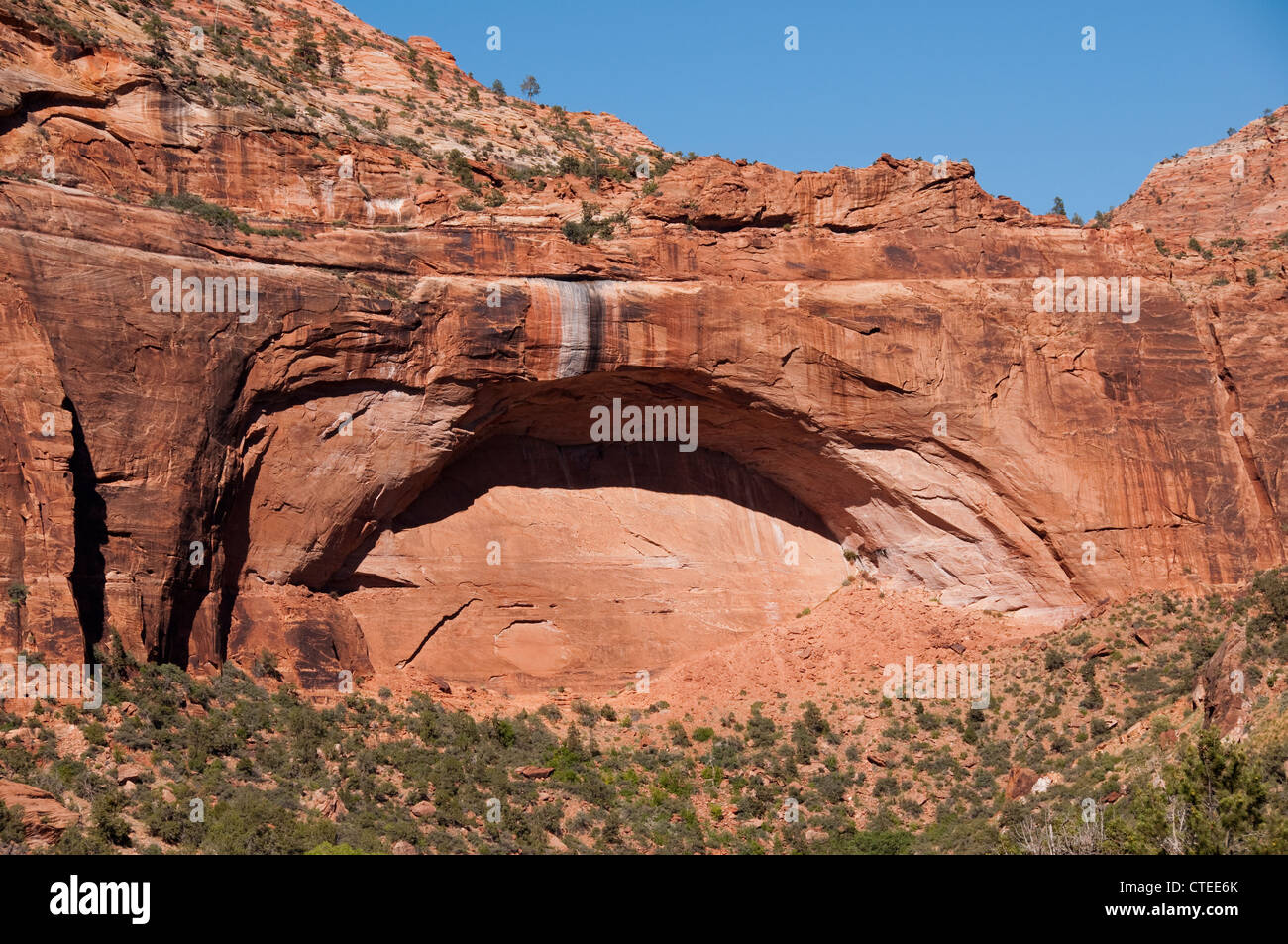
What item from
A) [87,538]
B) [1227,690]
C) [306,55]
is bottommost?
[1227,690]

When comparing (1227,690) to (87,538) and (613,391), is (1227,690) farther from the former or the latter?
(87,538)

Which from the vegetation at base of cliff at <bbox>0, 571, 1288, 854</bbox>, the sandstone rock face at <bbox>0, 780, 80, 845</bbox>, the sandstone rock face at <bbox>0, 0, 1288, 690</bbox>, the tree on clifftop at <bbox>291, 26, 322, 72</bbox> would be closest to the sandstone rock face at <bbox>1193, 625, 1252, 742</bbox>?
the vegetation at base of cliff at <bbox>0, 571, 1288, 854</bbox>

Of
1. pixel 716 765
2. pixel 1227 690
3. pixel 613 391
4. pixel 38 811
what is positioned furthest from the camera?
pixel 613 391

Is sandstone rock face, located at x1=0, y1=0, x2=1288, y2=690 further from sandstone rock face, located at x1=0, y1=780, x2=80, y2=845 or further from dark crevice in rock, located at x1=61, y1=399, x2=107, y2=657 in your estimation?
sandstone rock face, located at x1=0, y1=780, x2=80, y2=845

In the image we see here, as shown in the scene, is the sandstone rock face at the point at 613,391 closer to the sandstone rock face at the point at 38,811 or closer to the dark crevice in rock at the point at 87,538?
the dark crevice in rock at the point at 87,538

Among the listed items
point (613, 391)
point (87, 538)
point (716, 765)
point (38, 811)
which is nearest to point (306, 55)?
point (613, 391)

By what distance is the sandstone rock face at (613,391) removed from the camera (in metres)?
27.8

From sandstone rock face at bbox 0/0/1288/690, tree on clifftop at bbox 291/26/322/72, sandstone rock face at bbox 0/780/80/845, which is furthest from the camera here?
tree on clifftop at bbox 291/26/322/72

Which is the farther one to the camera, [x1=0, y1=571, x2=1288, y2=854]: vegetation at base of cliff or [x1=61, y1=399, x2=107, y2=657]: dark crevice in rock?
[x1=61, y1=399, x2=107, y2=657]: dark crevice in rock

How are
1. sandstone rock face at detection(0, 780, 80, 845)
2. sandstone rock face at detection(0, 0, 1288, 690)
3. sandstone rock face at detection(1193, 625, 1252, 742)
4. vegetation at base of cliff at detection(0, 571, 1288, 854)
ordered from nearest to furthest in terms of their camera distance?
sandstone rock face at detection(0, 780, 80, 845) → vegetation at base of cliff at detection(0, 571, 1288, 854) → sandstone rock face at detection(1193, 625, 1252, 742) → sandstone rock face at detection(0, 0, 1288, 690)

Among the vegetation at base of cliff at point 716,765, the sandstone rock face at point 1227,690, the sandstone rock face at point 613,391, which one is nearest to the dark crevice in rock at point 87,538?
the vegetation at base of cliff at point 716,765

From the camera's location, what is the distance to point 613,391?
1228 inches

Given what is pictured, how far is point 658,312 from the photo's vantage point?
3006cm

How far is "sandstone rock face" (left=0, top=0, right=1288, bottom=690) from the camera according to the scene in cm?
2783
